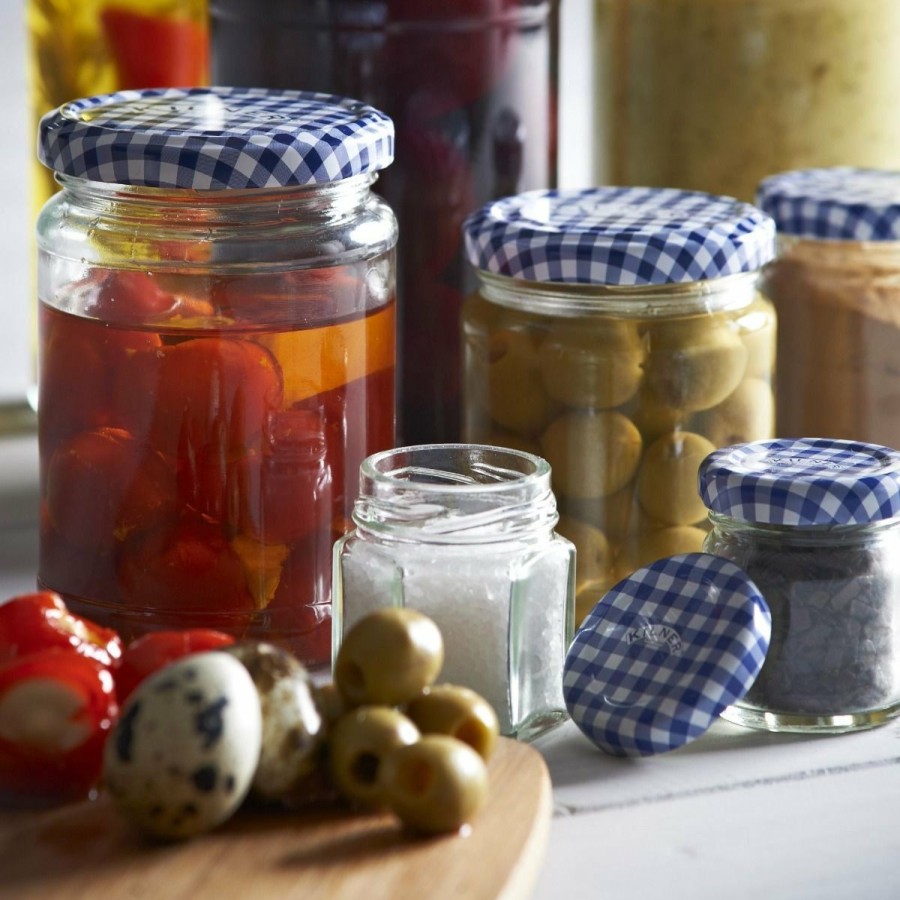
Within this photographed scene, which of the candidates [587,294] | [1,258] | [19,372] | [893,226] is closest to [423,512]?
[587,294]

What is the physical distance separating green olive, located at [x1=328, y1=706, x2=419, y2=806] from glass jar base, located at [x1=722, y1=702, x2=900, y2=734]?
183 mm

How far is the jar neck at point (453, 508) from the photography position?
748mm

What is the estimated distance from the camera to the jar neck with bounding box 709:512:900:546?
747mm

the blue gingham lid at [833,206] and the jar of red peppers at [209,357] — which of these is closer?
the jar of red peppers at [209,357]

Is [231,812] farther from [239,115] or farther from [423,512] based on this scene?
[239,115]

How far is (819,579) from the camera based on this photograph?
0.75m

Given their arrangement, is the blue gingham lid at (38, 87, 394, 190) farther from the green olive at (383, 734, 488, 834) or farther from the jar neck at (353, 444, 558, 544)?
the green olive at (383, 734, 488, 834)

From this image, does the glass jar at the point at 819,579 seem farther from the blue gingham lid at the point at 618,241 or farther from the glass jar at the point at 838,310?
the glass jar at the point at 838,310

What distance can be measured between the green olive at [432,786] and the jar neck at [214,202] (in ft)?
0.93

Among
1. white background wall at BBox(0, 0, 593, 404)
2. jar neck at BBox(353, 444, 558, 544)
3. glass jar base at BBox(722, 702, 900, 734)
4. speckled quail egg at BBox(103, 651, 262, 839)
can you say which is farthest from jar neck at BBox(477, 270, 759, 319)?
white background wall at BBox(0, 0, 593, 404)

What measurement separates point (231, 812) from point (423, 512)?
178 millimetres

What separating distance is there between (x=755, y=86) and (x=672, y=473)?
38 cm

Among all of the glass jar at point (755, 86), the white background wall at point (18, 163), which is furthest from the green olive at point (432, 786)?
the white background wall at point (18, 163)

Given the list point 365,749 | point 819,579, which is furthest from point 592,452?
point 365,749
